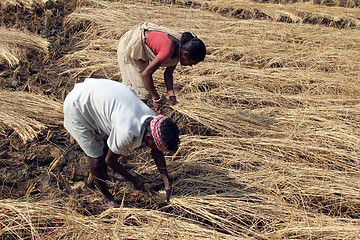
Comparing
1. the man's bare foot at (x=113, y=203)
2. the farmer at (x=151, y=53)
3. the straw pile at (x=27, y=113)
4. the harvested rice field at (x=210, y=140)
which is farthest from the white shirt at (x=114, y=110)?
the straw pile at (x=27, y=113)

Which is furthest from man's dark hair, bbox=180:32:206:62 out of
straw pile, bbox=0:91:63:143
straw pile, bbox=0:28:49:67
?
straw pile, bbox=0:28:49:67

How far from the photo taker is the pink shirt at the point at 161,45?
2545 mm

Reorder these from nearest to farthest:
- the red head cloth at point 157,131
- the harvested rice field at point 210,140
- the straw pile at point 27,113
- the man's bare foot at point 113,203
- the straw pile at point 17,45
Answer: the red head cloth at point 157,131
the harvested rice field at point 210,140
the man's bare foot at point 113,203
the straw pile at point 27,113
the straw pile at point 17,45

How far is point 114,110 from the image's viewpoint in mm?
1870

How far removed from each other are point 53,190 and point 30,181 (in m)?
0.21

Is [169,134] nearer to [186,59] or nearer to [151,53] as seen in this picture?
[186,59]

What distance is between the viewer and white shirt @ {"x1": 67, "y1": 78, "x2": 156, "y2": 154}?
1.87 m

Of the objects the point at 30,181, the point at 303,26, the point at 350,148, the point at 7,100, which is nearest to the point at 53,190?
the point at 30,181

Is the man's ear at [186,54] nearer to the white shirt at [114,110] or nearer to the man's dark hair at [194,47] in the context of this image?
the man's dark hair at [194,47]

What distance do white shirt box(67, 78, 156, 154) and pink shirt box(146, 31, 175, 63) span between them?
67 cm

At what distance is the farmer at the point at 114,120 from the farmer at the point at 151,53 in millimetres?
690

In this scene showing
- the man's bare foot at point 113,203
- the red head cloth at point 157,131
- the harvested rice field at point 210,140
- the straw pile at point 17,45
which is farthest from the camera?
the straw pile at point 17,45

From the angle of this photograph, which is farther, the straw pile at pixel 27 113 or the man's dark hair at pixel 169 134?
the straw pile at pixel 27 113

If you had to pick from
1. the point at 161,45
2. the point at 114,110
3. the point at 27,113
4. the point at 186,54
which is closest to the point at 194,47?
the point at 186,54
